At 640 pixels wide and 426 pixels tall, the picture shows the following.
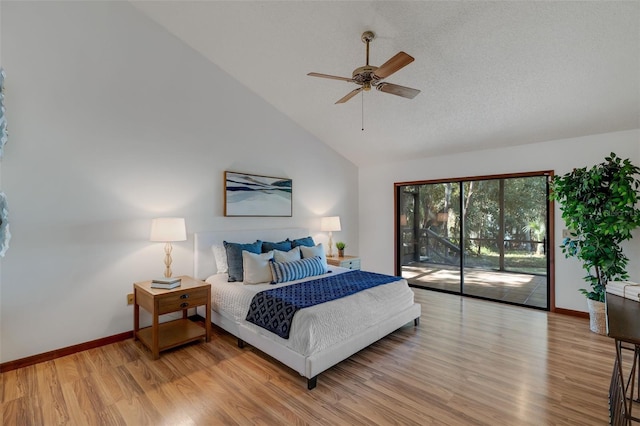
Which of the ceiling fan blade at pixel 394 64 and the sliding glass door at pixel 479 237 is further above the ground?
the ceiling fan blade at pixel 394 64

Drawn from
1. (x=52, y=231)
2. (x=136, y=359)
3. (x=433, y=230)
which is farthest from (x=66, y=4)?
(x=433, y=230)

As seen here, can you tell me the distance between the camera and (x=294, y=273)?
3465 millimetres

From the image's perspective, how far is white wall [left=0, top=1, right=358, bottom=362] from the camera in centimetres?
267

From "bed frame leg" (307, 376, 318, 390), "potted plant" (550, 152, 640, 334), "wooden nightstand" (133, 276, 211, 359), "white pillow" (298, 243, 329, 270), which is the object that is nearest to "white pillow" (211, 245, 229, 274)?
"wooden nightstand" (133, 276, 211, 359)

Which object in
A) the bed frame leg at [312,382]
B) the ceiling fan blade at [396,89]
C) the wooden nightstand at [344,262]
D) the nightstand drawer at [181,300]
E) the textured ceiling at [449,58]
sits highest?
the textured ceiling at [449,58]

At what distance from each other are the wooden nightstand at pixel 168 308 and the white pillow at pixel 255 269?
43 centimetres

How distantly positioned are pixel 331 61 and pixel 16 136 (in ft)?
10.00

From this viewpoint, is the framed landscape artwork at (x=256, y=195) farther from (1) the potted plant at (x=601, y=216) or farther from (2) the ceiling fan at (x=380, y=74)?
(1) the potted plant at (x=601, y=216)

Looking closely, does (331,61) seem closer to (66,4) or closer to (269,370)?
(66,4)

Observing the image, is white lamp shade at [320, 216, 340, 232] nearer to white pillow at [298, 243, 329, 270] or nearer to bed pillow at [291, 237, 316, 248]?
bed pillow at [291, 237, 316, 248]

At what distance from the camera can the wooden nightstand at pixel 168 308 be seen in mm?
2811

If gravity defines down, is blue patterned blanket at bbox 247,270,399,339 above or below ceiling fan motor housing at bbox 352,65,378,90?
below

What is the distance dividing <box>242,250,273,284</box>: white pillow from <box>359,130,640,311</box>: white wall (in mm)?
3083

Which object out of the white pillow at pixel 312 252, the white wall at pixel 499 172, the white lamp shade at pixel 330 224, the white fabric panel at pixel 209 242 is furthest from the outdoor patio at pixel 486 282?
the white fabric panel at pixel 209 242
